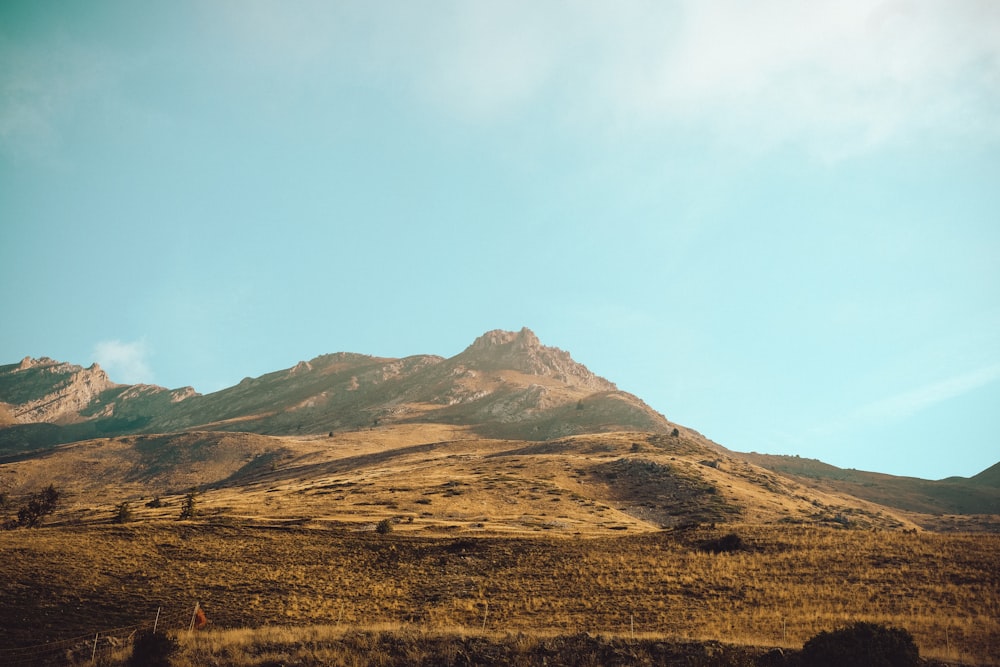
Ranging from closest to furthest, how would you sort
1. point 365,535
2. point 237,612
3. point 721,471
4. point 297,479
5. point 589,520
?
point 237,612, point 365,535, point 589,520, point 721,471, point 297,479

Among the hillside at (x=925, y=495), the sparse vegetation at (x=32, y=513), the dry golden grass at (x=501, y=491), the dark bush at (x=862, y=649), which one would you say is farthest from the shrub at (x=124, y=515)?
the hillside at (x=925, y=495)

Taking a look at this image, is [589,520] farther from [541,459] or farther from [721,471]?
[721,471]

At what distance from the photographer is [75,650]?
1224 inches

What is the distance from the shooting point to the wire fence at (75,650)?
30.1 m

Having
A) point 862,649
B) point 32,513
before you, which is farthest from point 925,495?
point 32,513

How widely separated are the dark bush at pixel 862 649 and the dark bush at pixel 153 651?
28.5m

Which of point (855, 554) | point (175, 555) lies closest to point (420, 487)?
point (175, 555)

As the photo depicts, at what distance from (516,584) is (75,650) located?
96.1 ft

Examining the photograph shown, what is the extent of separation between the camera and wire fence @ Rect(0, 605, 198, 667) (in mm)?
30062

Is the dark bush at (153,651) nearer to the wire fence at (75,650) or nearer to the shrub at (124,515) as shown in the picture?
the wire fence at (75,650)

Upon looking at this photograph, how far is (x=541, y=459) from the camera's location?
136 meters

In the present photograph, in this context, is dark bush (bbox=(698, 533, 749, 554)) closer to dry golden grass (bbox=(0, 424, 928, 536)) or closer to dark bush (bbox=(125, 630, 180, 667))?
dry golden grass (bbox=(0, 424, 928, 536))

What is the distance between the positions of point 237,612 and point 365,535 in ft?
80.0

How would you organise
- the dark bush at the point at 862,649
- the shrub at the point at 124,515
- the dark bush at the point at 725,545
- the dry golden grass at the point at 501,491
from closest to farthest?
the dark bush at the point at 862,649 < the dark bush at the point at 725,545 < the shrub at the point at 124,515 < the dry golden grass at the point at 501,491
